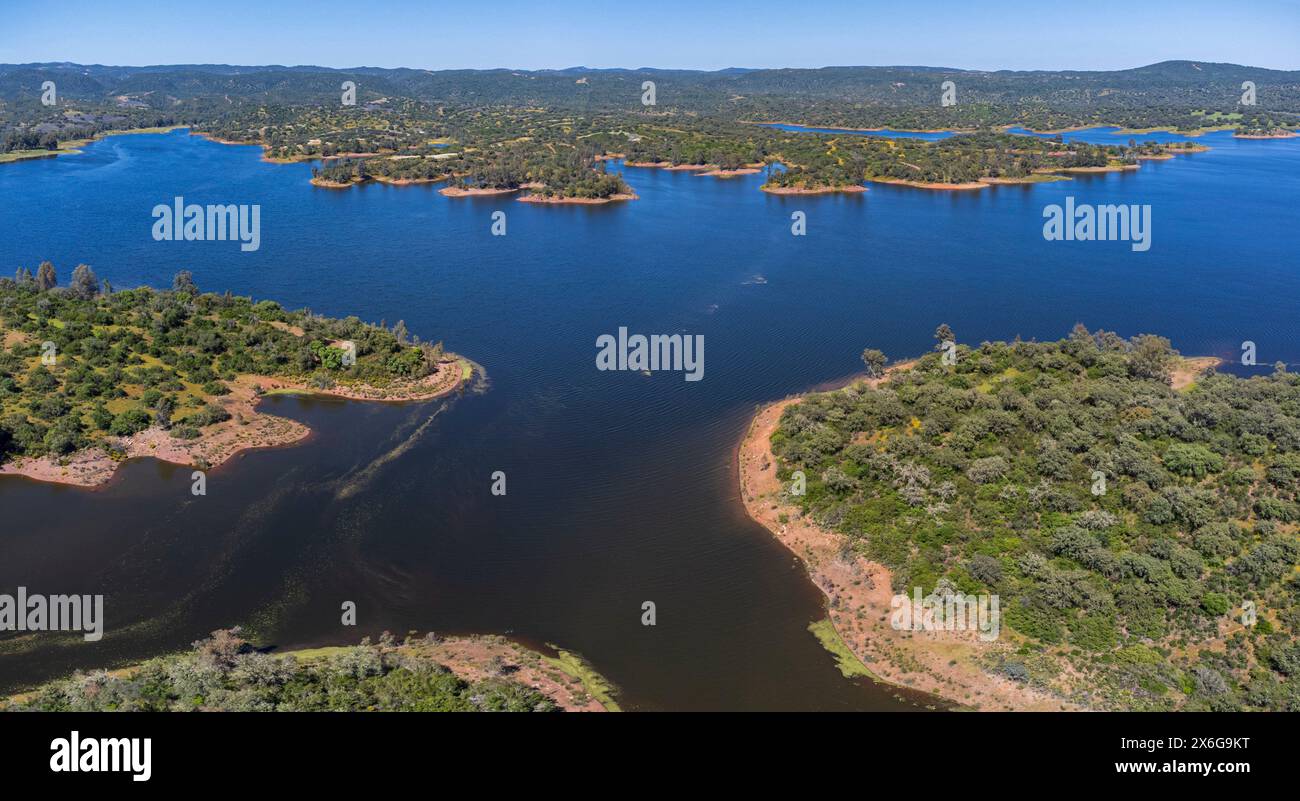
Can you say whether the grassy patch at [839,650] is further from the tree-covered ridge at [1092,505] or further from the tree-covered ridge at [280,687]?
the tree-covered ridge at [280,687]

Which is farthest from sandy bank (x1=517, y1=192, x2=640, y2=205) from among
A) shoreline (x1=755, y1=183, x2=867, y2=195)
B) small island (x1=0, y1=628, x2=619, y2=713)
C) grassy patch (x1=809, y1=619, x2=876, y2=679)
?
small island (x1=0, y1=628, x2=619, y2=713)

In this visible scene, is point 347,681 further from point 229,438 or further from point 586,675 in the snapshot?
point 229,438

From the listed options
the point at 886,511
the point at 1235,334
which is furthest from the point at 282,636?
the point at 1235,334

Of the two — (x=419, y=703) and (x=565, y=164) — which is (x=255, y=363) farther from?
(x=565, y=164)

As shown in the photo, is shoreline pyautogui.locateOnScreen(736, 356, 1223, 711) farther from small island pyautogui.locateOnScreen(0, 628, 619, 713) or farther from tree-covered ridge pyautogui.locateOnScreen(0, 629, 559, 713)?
tree-covered ridge pyautogui.locateOnScreen(0, 629, 559, 713)

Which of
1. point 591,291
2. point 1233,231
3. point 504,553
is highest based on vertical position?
point 1233,231

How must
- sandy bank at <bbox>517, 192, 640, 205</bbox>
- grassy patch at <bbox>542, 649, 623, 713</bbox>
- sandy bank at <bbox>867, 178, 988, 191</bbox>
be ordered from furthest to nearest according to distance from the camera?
sandy bank at <bbox>867, 178, 988, 191</bbox> < sandy bank at <bbox>517, 192, 640, 205</bbox> < grassy patch at <bbox>542, 649, 623, 713</bbox>
